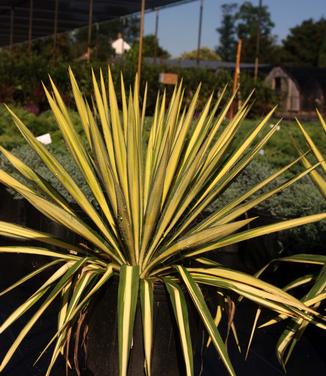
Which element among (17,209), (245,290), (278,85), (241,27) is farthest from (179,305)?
(241,27)

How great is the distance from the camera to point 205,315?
2803 millimetres

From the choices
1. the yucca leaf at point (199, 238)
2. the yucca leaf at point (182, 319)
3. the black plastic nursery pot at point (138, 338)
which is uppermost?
the yucca leaf at point (199, 238)

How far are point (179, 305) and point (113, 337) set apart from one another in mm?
454

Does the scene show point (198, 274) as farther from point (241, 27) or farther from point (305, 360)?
point (241, 27)

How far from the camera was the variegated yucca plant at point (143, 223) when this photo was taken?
288 centimetres

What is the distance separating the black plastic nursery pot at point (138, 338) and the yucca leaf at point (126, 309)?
0.98 ft

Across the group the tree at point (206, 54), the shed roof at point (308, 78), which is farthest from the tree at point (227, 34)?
the shed roof at point (308, 78)

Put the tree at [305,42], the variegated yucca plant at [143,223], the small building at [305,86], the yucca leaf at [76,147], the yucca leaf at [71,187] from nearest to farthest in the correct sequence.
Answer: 1. the variegated yucca plant at [143,223]
2. the yucca leaf at [71,187]
3. the yucca leaf at [76,147]
4. the small building at [305,86]
5. the tree at [305,42]

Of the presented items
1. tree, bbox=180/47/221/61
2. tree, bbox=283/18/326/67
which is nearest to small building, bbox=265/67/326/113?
tree, bbox=283/18/326/67

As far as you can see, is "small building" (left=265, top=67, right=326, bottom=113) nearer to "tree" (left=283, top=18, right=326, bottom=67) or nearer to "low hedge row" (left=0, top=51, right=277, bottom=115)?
"low hedge row" (left=0, top=51, right=277, bottom=115)

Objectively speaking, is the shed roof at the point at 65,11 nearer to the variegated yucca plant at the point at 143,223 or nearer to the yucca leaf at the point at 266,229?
the variegated yucca plant at the point at 143,223

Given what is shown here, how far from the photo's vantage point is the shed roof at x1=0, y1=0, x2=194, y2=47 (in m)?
17.5

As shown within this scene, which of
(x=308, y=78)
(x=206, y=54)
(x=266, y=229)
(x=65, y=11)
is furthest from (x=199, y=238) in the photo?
(x=206, y=54)

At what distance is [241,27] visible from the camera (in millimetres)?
97625
